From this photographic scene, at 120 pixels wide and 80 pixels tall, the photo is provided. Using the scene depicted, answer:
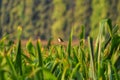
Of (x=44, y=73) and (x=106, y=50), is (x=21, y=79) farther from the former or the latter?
(x=106, y=50)

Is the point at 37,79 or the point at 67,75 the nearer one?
the point at 37,79

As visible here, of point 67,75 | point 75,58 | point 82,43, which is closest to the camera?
point 67,75

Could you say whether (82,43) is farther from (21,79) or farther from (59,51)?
(21,79)

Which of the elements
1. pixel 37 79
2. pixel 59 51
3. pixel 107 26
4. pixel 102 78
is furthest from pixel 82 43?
pixel 37 79

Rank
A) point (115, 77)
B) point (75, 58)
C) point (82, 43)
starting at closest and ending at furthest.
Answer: point (115, 77) → point (75, 58) → point (82, 43)

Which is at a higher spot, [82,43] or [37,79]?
[82,43]

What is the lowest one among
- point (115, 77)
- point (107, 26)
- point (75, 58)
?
point (115, 77)

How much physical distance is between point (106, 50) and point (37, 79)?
81cm

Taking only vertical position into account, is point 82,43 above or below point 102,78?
above

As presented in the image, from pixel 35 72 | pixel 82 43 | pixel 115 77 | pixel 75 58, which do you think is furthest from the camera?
pixel 82 43

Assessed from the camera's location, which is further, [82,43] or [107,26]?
[82,43]

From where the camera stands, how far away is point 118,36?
8.25ft

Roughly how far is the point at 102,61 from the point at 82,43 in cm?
48

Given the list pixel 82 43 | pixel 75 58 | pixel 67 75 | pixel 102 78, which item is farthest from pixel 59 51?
pixel 102 78
